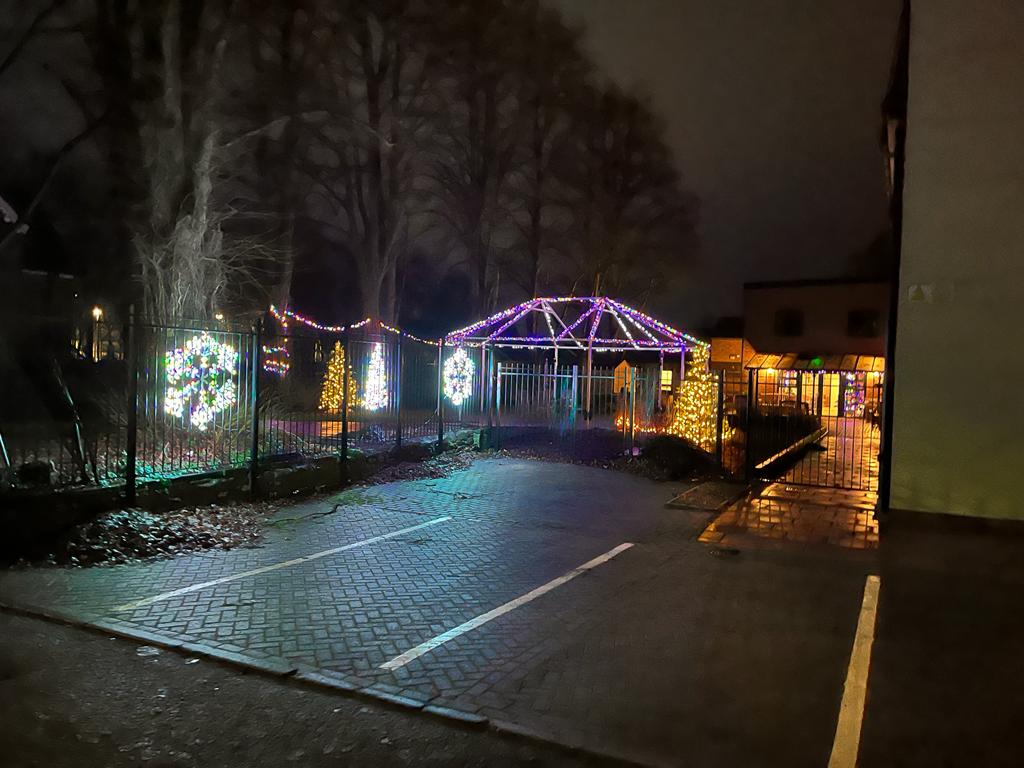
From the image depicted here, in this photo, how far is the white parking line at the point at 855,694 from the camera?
3863 millimetres

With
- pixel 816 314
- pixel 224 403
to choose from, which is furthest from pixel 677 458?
pixel 816 314

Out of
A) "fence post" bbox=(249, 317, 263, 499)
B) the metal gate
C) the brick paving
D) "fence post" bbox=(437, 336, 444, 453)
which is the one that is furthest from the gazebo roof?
"fence post" bbox=(249, 317, 263, 499)

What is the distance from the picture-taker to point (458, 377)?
1525 centimetres

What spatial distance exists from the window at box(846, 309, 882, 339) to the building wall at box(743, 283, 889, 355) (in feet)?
0.45

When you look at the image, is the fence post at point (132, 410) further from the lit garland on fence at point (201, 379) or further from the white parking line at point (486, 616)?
the white parking line at point (486, 616)

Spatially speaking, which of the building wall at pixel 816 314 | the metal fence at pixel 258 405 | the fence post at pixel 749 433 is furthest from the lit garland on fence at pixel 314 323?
the building wall at pixel 816 314

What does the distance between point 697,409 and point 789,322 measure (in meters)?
28.0

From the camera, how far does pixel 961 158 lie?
8.80 m

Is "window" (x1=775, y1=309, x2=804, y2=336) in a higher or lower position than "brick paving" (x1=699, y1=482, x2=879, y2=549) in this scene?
higher

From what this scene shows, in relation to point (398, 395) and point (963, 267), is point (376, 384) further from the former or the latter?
point (963, 267)

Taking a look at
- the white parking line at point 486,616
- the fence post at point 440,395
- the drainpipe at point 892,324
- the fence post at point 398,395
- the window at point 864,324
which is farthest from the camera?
the window at point 864,324

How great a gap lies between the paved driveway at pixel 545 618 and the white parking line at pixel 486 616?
0.07 feet

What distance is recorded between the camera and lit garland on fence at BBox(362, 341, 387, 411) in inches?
506

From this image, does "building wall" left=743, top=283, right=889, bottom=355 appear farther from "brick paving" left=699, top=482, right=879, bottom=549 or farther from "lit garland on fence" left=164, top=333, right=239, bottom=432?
"lit garland on fence" left=164, top=333, right=239, bottom=432
